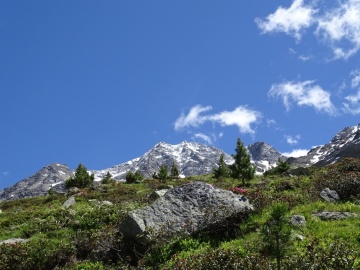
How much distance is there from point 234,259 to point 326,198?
38.4ft

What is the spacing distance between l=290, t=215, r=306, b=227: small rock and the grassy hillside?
0.23 meters

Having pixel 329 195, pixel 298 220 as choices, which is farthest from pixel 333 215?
pixel 329 195

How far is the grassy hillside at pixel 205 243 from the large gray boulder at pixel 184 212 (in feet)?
1.62

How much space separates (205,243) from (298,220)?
12.9 ft

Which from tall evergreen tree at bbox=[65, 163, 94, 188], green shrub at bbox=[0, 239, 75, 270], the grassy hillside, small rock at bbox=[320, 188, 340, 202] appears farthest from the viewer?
tall evergreen tree at bbox=[65, 163, 94, 188]

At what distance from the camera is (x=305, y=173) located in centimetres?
3872

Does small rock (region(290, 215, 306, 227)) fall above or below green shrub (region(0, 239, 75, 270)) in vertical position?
below

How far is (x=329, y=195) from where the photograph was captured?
22.0 m

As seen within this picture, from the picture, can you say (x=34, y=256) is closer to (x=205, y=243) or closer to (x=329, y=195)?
(x=205, y=243)

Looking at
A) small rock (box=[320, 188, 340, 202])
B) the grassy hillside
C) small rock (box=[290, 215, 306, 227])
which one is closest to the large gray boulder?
the grassy hillside

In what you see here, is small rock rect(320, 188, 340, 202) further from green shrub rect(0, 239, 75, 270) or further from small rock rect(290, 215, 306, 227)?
green shrub rect(0, 239, 75, 270)

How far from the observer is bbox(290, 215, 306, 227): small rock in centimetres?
1574

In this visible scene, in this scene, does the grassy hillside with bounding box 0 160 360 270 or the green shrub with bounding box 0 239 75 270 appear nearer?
the grassy hillside with bounding box 0 160 360 270

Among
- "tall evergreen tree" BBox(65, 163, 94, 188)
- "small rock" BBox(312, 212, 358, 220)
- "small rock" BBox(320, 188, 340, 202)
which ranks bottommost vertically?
"small rock" BBox(312, 212, 358, 220)
